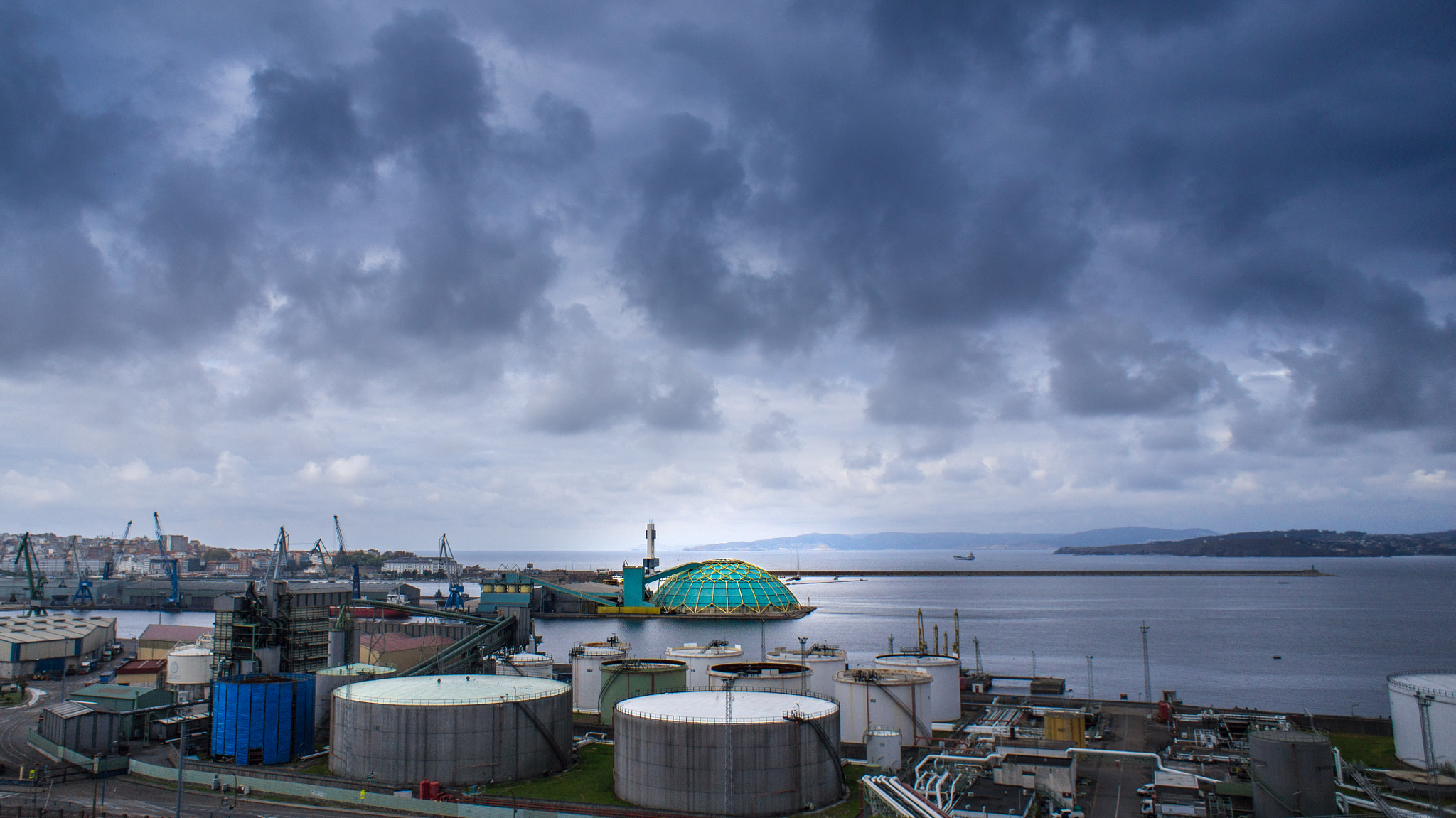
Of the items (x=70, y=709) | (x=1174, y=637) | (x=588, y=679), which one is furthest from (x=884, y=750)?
(x=1174, y=637)

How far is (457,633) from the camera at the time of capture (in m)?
84.3

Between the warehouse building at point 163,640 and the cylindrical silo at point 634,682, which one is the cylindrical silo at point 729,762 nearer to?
the cylindrical silo at point 634,682

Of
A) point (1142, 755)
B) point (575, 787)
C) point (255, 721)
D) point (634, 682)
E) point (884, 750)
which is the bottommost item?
point (575, 787)

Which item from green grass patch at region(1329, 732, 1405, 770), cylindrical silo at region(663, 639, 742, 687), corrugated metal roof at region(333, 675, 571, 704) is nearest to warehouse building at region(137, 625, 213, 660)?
corrugated metal roof at region(333, 675, 571, 704)

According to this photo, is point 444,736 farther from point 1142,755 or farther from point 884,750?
point 1142,755

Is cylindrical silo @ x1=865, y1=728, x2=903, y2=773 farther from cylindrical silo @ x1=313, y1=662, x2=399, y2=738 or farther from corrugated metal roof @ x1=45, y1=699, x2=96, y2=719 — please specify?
corrugated metal roof @ x1=45, y1=699, x2=96, y2=719

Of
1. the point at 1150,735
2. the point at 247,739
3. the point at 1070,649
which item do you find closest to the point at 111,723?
the point at 247,739

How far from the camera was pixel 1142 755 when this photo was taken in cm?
4334

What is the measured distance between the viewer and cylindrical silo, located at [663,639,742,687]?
2537 inches

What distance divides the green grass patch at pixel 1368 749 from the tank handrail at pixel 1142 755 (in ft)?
31.6

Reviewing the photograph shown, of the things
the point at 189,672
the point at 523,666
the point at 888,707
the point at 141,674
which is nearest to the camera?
the point at 888,707

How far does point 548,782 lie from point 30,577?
177m

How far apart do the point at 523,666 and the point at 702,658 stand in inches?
540

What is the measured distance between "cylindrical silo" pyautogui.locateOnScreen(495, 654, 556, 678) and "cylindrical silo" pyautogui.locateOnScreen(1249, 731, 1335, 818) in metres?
45.2
